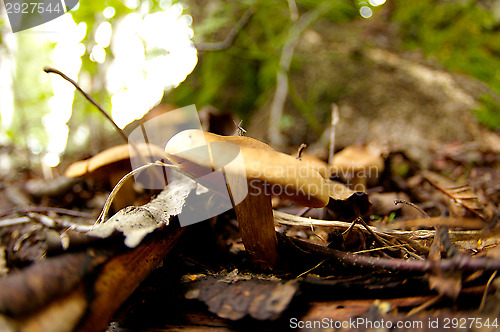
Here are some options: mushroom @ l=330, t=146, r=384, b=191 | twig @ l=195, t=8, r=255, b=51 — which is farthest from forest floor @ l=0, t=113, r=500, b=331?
twig @ l=195, t=8, r=255, b=51

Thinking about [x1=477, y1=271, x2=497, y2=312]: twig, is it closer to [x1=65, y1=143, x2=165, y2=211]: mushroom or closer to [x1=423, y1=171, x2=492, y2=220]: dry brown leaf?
[x1=423, y1=171, x2=492, y2=220]: dry brown leaf

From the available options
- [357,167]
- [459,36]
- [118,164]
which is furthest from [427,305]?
[459,36]

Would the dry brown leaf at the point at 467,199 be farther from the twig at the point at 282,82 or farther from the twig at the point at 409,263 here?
the twig at the point at 282,82

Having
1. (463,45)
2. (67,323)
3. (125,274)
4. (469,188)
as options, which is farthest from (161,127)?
(463,45)

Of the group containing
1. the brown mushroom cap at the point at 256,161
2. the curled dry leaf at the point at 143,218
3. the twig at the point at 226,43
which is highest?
the twig at the point at 226,43

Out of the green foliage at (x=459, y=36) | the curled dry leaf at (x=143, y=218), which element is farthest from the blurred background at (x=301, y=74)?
the curled dry leaf at (x=143, y=218)

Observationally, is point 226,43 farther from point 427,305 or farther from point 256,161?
point 427,305

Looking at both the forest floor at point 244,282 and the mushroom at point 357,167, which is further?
the mushroom at point 357,167
